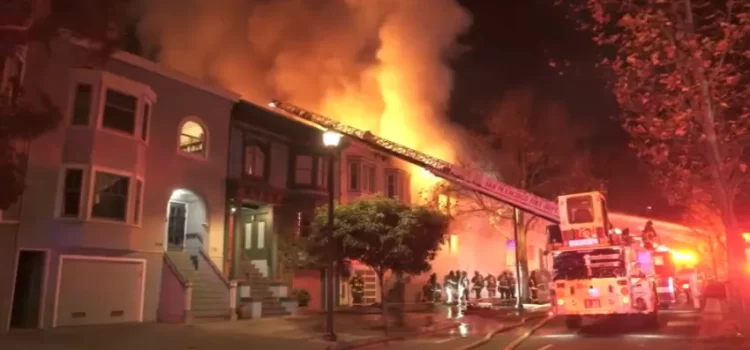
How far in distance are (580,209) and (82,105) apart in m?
14.4

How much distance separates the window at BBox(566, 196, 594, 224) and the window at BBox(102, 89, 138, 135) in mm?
13104

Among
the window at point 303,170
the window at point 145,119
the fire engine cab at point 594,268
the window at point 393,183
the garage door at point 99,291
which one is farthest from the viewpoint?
the window at point 393,183

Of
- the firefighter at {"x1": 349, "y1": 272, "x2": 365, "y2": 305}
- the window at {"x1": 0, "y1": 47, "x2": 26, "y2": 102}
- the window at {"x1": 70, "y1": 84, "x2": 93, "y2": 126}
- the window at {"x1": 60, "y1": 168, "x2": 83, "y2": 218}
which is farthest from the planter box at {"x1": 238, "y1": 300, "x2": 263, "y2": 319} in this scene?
the window at {"x1": 0, "y1": 47, "x2": 26, "y2": 102}

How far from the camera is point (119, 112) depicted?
731 inches

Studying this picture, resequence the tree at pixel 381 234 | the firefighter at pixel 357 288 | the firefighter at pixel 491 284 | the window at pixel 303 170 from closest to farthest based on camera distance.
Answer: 1. the tree at pixel 381 234
2. the window at pixel 303 170
3. the firefighter at pixel 357 288
4. the firefighter at pixel 491 284

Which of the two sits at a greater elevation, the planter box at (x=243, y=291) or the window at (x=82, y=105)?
the window at (x=82, y=105)

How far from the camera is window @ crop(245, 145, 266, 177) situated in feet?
80.3

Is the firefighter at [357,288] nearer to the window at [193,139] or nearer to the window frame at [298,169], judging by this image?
the window frame at [298,169]

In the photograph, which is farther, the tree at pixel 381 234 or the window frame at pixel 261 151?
the window frame at pixel 261 151

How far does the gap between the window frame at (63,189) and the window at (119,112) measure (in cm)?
145

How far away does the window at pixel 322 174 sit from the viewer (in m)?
27.2

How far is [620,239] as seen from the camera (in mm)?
16438

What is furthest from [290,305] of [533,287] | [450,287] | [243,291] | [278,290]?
[533,287]

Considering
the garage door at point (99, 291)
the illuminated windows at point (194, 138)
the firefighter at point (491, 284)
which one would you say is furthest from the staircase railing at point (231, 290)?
A: the firefighter at point (491, 284)
